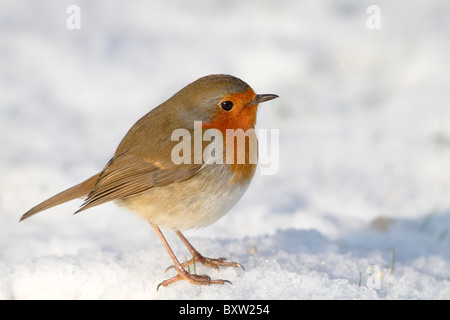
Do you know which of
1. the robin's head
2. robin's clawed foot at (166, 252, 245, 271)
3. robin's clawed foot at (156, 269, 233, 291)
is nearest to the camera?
robin's clawed foot at (156, 269, 233, 291)

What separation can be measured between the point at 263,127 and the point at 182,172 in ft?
11.4

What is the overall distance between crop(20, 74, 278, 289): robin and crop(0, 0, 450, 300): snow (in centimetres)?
38

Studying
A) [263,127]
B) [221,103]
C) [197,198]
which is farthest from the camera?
[263,127]

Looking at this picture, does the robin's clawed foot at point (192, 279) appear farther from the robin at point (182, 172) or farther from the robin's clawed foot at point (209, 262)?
the robin's clawed foot at point (209, 262)

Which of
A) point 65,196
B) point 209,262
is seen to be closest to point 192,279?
point 209,262

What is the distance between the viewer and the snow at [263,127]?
394 centimetres

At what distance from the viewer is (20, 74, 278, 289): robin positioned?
144 inches

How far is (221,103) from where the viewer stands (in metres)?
3.80

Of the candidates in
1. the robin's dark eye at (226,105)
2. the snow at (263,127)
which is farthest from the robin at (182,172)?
the snow at (263,127)

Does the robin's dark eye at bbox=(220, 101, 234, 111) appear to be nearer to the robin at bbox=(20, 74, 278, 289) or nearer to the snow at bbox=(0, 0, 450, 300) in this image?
the robin at bbox=(20, 74, 278, 289)

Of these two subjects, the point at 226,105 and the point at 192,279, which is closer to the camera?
the point at 192,279

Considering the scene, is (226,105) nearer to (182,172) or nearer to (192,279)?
(182,172)

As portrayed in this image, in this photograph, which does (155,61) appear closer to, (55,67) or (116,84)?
(116,84)

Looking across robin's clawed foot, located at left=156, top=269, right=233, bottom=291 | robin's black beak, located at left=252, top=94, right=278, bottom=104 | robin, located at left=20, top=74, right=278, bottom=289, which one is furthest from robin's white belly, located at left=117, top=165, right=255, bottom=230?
robin's black beak, located at left=252, top=94, right=278, bottom=104
